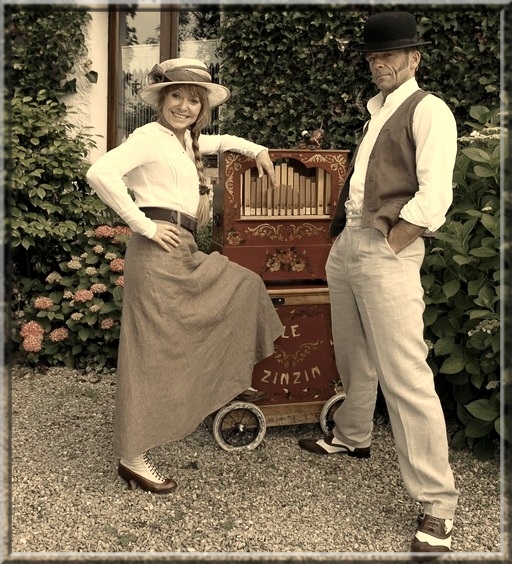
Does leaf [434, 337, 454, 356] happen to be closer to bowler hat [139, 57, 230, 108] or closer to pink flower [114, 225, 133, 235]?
bowler hat [139, 57, 230, 108]

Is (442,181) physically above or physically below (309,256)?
above

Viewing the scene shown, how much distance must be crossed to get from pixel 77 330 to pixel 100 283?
0.37 meters

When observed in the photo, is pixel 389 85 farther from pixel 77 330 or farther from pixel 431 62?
pixel 77 330

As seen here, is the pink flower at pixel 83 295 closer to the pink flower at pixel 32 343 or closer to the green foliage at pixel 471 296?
the pink flower at pixel 32 343

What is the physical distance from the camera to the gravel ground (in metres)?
2.87

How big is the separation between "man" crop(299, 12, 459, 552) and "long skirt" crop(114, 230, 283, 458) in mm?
675

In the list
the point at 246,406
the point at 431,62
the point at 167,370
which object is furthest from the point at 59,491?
the point at 431,62

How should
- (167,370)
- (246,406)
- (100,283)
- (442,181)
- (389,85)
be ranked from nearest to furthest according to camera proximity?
(442,181)
(389,85)
(167,370)
(246,406)
(100,283)

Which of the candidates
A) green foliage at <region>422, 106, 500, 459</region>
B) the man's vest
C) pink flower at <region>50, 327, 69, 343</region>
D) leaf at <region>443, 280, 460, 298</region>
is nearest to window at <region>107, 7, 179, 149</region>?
pink flower at <region>50, 327, 69, 343</region>

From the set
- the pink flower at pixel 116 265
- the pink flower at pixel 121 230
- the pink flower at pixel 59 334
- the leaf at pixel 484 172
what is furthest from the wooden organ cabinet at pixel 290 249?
the pink flower at pixel 59 334

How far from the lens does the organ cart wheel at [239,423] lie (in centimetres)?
370

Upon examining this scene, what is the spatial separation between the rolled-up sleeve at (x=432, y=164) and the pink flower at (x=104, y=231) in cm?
282

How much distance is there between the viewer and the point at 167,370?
3.27 meters

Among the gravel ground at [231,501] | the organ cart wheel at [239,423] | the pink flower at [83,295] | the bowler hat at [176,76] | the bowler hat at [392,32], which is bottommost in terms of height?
the gravel ground at [231,501]
